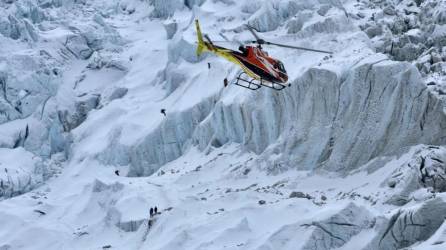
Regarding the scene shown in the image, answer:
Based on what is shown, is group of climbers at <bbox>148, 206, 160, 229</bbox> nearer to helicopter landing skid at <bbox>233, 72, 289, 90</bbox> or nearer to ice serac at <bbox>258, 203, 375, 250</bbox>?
helicopter landing skid at <bbox>233, 72, 289, 90</bbox>

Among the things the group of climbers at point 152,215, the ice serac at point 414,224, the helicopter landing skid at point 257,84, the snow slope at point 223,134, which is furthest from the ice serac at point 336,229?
the group of climbers at point 152,215

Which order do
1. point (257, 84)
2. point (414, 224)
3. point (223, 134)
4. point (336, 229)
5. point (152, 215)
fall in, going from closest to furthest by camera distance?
1. point (414, 224)
2. point (336, 229)
3. point (257, 84)
4. point (152, 215)
5. point (223, 134)

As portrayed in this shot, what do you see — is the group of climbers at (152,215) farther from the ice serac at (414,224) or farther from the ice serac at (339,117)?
the ice serac at (414,224)

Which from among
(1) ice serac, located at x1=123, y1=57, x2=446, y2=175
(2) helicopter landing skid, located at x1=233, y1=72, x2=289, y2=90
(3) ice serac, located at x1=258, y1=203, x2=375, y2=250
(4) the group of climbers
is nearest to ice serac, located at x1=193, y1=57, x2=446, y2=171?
(1) ice serac, located at x1=123, y1=57, x2=446, y2=175

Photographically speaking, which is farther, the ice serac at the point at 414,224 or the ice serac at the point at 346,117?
the ice serac at the point at 346,117

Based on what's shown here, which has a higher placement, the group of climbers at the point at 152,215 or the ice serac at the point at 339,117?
the ice serac at the point at 339,117

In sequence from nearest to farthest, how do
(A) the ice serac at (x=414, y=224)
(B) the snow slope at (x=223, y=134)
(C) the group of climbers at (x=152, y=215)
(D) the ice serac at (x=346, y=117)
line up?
1. (A) the ice serac at (x=414, y=224)
2. (B) the snow slope at (x=223, y=134)
3. (D) the ice serac at (x=346, y=117)
4. (C) the group of climbers at (x=152, y=215)

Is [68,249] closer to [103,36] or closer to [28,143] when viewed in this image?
[28,143]

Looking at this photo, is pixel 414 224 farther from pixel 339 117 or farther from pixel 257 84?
pixel 257 84

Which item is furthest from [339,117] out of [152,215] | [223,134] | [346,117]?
[152,215]
